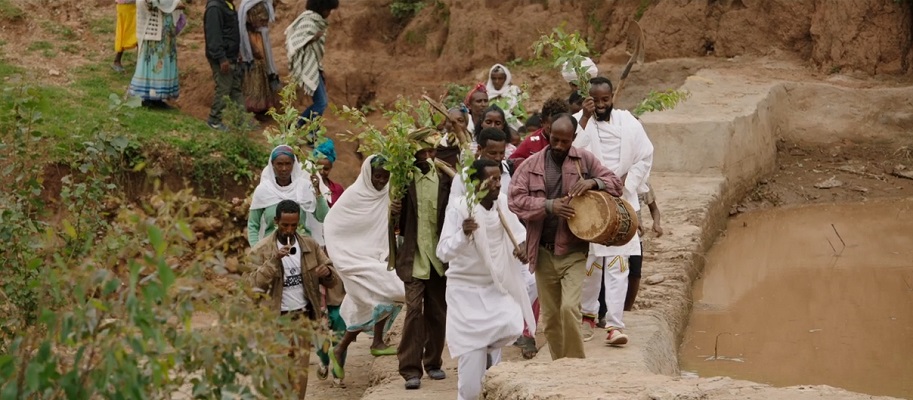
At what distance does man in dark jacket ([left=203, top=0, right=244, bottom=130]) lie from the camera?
15.7 meters

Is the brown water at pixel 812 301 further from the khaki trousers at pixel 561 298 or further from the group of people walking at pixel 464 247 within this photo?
the khaki trousers at pixel 561 298

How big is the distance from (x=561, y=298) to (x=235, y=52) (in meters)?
7.96

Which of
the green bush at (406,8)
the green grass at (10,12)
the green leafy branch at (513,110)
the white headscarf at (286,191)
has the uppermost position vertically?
the green bush at (406,8)

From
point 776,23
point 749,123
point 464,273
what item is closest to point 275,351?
point 464,273

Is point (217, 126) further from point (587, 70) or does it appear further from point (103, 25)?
point (587, 70)

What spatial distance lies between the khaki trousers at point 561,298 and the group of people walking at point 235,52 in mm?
7185

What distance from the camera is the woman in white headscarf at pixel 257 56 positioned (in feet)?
52.9

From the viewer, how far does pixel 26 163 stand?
7.93 metres

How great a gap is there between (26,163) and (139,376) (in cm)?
297

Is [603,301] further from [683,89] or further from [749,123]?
[683,89]

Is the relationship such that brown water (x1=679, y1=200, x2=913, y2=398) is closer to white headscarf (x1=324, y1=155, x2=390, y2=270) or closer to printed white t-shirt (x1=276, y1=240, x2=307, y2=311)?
white headscarf (x1=324, y1=155, x2=390, y2=270)

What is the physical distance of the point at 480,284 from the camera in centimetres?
894

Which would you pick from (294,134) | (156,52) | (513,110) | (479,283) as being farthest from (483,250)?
(156,52)

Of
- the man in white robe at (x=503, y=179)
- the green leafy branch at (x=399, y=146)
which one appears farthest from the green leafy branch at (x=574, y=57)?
the green leafy branch at (x=399, y=146)
